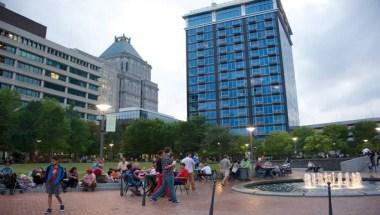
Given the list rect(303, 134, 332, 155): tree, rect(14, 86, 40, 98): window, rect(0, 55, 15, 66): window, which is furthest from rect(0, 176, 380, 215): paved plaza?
rect(14, 86, 40, 98): window

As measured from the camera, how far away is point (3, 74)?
2574 inches

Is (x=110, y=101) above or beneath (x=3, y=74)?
above

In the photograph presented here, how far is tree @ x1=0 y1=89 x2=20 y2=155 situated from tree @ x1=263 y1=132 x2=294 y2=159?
5444 cm

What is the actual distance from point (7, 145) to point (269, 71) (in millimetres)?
79281

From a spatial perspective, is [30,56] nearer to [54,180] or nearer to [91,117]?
[91,117]

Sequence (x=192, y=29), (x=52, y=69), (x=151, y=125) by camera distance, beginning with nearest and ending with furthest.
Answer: (x=151, y=125)
(x=52, y=69)
(x=192, y=29)

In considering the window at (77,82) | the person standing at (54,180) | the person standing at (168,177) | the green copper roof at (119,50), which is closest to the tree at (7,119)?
the window at (77,82)

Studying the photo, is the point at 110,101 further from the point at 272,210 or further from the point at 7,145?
the point at 272,210

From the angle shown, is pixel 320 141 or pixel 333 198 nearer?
pixel 333 198

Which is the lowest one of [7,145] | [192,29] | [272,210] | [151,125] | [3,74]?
[272,210]

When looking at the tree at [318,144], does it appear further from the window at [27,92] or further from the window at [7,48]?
the window at [7,48]

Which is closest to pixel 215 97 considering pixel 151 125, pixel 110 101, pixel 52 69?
pixel 151 125

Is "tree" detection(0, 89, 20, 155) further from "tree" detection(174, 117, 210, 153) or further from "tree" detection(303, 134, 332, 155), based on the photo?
"tree" detection(303, 134, 332, 155)

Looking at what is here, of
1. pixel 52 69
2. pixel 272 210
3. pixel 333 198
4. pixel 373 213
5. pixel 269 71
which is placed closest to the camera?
pixel 373 213
